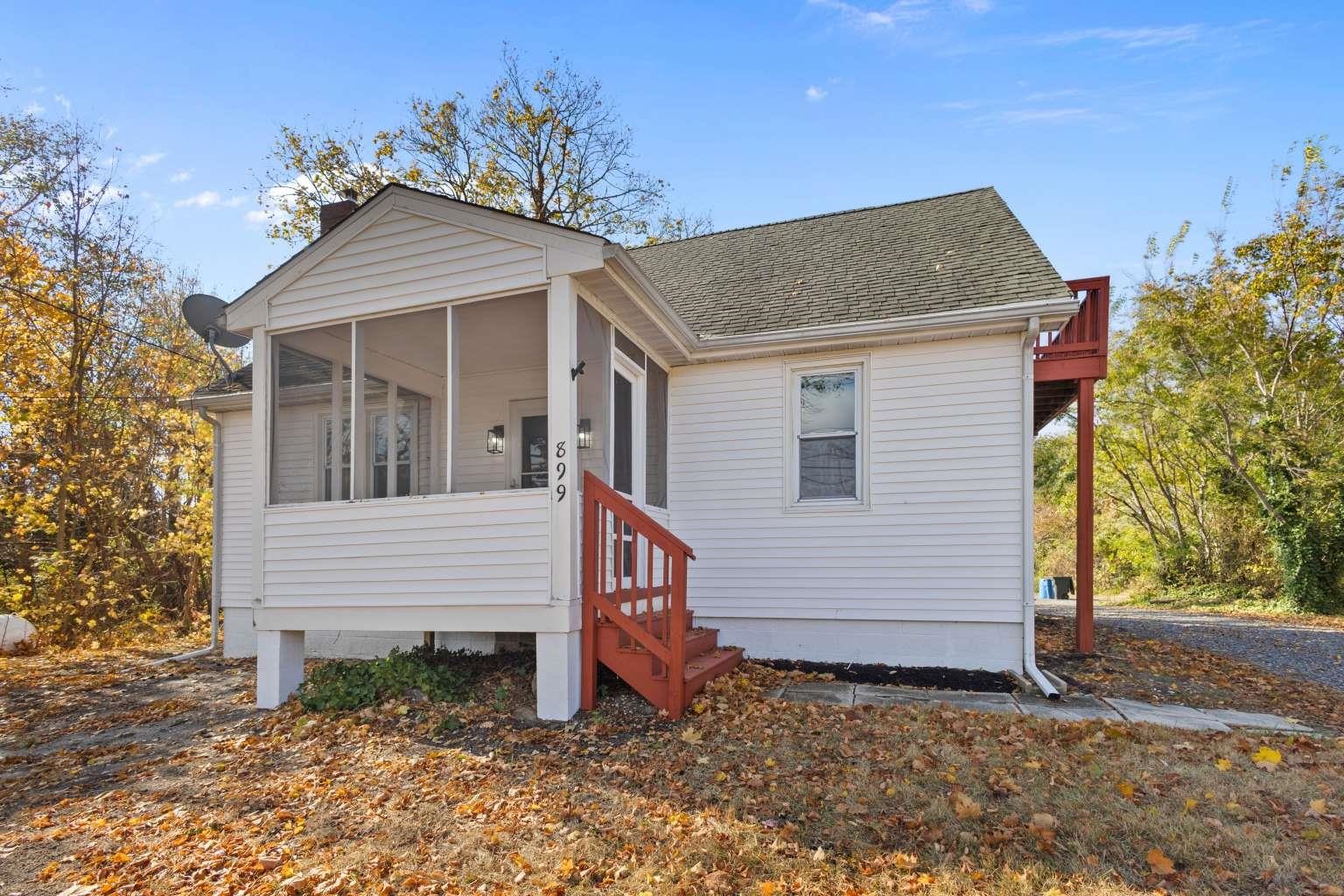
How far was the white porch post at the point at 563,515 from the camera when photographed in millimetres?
4945

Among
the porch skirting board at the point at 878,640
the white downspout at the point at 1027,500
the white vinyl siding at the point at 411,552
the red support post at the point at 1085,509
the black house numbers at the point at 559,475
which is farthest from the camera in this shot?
the red support post at the point at 1085,509

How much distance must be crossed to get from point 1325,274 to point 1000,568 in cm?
1164

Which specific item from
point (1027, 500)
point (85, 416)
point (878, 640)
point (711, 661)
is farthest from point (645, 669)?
point (85, 416)

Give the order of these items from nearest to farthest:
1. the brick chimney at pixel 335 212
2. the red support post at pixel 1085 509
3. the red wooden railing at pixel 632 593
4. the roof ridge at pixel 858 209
Answer: the red wooden railing at pixel 632 593, the red support post at pixel 1085 509, the brick chimney at pixel 335 212, the roof ridge at pixel 858 209

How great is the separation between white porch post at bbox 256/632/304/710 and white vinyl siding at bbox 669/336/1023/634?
3678 millimetres

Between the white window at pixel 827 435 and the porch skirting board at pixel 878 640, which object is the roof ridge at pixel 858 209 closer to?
the white window at pixel 827 435

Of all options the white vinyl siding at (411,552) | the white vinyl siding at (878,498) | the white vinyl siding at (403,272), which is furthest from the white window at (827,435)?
the white vinyl siding at (403,272)

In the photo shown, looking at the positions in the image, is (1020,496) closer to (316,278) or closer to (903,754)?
(903,754)

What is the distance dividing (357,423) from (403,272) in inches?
50.7

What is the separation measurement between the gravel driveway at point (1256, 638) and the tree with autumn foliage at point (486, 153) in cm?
1344

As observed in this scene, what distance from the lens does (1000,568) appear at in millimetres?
6281

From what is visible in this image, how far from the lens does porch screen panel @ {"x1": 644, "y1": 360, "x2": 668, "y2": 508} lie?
22.4 feet

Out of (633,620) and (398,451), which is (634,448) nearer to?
(633,620)

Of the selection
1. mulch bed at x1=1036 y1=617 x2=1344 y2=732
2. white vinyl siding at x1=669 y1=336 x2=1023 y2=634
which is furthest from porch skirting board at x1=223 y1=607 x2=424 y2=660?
mulch bed at x1=1036 y1=617 x2=1344 y2=732
